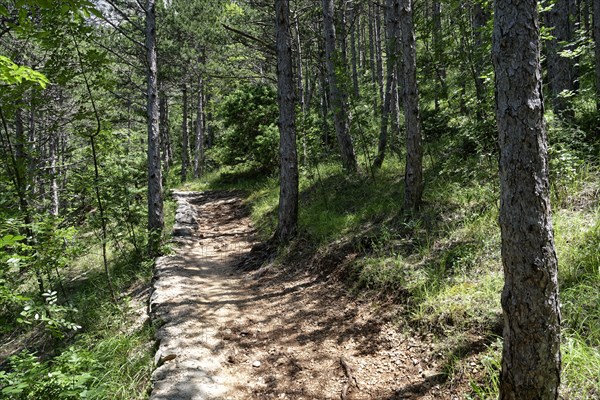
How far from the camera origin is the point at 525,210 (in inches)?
83.4

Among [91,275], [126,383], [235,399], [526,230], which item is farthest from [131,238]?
[526,230]

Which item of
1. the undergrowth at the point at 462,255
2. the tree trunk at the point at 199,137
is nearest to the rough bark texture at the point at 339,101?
the undergrowth at the point at 462,255

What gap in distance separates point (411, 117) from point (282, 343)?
13.8 ft

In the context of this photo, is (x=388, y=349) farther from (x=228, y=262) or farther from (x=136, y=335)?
(x=228, y=262)

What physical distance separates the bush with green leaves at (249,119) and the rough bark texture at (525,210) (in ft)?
40.2

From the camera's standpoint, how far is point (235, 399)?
132 inches

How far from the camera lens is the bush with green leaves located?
14.8 m

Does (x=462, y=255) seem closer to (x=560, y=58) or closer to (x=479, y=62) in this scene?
(x=479, y=62)

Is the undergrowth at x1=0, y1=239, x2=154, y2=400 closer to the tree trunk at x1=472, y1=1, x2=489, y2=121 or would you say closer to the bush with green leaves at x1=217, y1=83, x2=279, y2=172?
the tree trunk at x1=472, y1=1, x2=489, y2=121

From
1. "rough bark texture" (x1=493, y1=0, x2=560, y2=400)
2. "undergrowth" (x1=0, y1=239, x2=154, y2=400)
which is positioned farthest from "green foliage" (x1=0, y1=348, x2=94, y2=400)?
"rough bark texture" (x1=493, y1=0, x2=560, y2=400)

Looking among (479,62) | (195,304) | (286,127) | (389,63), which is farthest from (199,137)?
(195,304)

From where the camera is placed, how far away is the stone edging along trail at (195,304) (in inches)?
138

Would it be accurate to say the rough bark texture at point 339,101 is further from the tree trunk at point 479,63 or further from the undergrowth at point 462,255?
the tree trunk at point 479,63

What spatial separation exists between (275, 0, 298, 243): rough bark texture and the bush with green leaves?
22.6 ft
